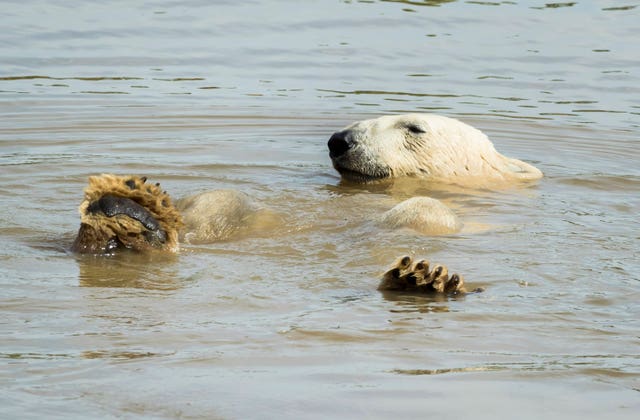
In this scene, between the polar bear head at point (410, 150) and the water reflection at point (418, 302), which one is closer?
the water reflection at point (418, 302)

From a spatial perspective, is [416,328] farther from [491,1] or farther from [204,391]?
[491,1]

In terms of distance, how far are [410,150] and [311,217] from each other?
5.42ft

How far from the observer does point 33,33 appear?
15.9 m

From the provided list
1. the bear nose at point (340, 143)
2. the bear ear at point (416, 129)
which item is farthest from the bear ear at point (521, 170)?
the bear nose at point (340, 143)

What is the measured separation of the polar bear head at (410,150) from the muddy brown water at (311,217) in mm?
176

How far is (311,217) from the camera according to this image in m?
8.12

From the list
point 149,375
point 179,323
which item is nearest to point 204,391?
point 149,375

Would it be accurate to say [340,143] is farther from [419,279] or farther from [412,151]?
[419,279]

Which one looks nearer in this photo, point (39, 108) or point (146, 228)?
point (146, 228)

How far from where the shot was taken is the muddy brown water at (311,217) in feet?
15.5

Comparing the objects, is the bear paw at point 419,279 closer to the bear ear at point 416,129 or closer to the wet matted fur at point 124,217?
the wet matted fur at point 124,217

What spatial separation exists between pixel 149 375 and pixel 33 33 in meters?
12.0

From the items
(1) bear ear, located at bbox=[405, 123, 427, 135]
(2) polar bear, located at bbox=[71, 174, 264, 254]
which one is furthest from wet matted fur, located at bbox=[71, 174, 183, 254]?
(1) bear ear, located at bbox=[405, 123, 427, 135]

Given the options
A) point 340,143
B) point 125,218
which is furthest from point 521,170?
point 125,218
